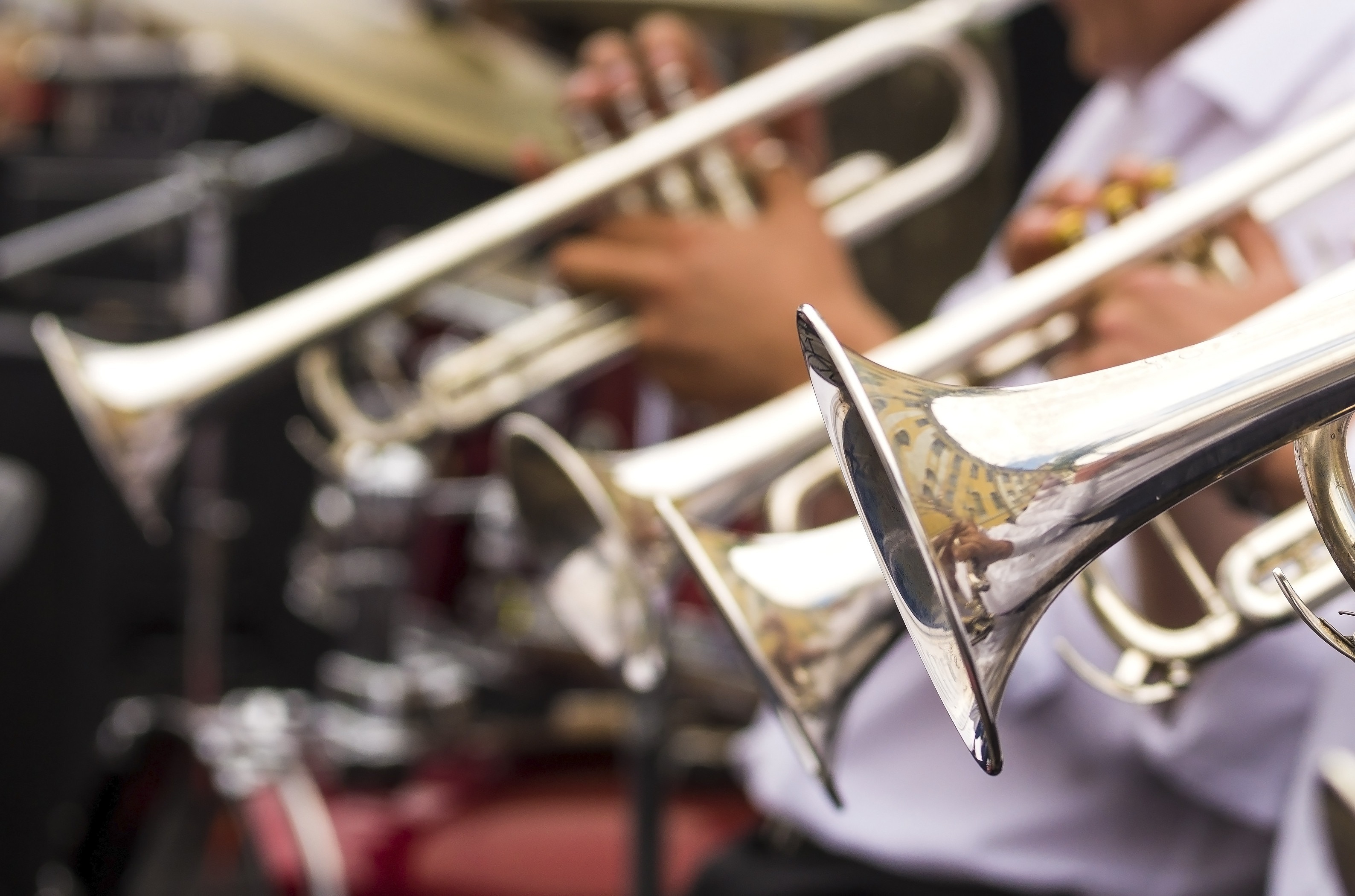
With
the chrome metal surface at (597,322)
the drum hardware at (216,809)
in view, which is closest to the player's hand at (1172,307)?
the chrome metal surface at (597,322)

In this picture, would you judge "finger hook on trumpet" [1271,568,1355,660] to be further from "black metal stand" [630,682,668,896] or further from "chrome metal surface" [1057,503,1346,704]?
"black metal stand" [630,682,668,896]

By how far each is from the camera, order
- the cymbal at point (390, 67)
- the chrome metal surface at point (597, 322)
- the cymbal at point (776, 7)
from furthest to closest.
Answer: the cymbal at point (390, 67) → the cymbal at point (776, 7) → the chrome metal surface at point (597, 322)

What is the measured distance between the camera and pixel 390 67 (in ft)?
3.45

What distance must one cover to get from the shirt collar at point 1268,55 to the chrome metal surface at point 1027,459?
0.37m

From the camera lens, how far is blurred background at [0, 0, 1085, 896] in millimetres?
929

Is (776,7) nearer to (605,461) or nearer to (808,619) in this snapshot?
(605,461)

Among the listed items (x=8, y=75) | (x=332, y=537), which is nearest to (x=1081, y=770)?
(x=332, y=537)

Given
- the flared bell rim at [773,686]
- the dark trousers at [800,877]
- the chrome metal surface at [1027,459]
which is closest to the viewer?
the chrome metal surface at [1027,459]

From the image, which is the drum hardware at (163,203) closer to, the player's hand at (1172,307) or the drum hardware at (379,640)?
the drum hardware at (379,640)


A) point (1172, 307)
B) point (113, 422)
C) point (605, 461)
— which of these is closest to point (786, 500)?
point (605, 461)

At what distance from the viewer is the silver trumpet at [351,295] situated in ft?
2.32

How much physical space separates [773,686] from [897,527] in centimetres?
15

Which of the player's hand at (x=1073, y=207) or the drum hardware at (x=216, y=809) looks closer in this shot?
the player's hand at (x=1073, y=207)

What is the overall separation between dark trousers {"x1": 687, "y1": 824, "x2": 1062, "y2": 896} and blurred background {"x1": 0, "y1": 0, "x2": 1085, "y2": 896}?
7 cm
